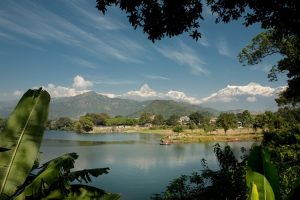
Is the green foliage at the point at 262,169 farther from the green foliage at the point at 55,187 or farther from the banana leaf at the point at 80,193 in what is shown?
the banana leaf at the point at 80,193

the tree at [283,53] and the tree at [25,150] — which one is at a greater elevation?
the tree at [283,53]

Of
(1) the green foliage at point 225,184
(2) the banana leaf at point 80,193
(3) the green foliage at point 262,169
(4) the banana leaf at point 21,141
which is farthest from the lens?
(1) the green foliage at point 225,184

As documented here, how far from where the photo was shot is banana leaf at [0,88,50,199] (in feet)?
16.3

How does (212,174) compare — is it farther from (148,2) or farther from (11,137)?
(11,137)

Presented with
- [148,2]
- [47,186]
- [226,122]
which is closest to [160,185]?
[148,2]

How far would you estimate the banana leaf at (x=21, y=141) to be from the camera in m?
4.97

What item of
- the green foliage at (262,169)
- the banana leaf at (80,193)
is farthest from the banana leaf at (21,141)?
the green foliage at (262,169)

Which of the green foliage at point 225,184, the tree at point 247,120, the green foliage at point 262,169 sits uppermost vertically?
the tree at point 247,120

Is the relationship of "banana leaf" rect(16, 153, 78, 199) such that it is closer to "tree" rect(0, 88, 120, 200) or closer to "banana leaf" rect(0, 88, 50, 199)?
"tree" rect(0, 88, 120, 200)

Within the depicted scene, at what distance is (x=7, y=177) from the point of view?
4961 mm

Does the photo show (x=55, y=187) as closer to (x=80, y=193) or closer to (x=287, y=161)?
(x=80, y=193)

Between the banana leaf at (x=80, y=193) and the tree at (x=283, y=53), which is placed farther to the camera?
the tree at (x=283, y=53)

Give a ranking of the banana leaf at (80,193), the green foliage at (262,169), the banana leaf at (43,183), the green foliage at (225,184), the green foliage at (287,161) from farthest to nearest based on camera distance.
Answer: the green foliage at (225,184)
the green foliage at (287,161)
the banana leaf at (80,193)
the banana leaf at (43,183)
the green foliage at (262,169)

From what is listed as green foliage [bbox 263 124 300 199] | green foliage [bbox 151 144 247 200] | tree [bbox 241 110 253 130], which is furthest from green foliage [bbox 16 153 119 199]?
tree [bbox 241 110 253 130]
